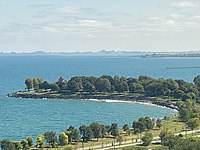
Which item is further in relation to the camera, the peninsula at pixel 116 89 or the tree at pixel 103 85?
the tree at pixel 103 85

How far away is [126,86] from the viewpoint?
10144 cm

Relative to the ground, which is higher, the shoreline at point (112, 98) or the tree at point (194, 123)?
the shoreline at point (112, 98)

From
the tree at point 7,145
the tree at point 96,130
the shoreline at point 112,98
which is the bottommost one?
the tree at point 7,145

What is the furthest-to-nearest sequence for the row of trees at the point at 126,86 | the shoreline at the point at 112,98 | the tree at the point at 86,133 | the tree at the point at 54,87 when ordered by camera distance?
the tree at the point at 54,87 < the row of trees at the point at 126,86 < the shoreline at the point at 112,98 < the tree at the point at 86,133

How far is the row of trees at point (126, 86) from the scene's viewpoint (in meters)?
94.7

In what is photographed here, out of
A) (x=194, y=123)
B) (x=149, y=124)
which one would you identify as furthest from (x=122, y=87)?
(x=194, y=123)

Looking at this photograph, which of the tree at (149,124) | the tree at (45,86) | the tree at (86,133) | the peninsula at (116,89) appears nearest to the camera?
the tree at (86,133)

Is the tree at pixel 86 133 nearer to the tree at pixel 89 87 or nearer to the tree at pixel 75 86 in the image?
the tree at pixel 89 87

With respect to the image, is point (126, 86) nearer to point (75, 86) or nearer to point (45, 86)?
point (75, 86)

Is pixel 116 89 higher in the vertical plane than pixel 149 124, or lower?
higher

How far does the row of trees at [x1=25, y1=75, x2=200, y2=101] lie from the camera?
94.7m

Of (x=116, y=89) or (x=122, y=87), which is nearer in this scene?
(x=122, y=87)

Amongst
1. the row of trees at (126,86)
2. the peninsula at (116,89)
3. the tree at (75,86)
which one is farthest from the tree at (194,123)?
the tree at (75,86)

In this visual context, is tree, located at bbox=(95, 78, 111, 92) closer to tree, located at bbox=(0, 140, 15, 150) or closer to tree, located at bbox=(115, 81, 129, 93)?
tree, located at bbox=(115, 81, 129, 93)
